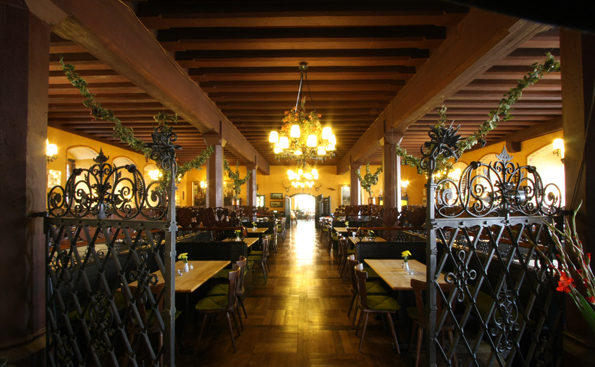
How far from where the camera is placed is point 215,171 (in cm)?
682

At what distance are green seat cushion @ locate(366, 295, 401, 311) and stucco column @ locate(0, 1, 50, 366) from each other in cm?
291

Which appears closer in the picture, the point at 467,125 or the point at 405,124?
the point at 405,124

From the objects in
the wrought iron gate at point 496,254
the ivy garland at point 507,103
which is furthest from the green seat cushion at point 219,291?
the ivy garland at point 507,103

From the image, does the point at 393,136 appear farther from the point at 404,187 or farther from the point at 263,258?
the point at 404,187

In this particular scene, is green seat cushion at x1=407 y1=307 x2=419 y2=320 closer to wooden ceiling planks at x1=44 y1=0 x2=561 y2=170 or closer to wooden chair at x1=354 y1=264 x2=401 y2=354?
wooden chair at x1=354 y1=264 x2=401 y2=354

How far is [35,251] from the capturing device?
6.58 ft

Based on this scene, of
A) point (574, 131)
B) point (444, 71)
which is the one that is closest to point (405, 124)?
point (444, 71)

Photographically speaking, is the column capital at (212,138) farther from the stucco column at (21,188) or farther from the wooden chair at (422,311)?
the wooden chair at (422,311)

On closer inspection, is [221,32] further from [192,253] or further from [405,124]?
[405,124]

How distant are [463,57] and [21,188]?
4.13 metres

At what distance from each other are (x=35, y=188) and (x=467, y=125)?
29.4ft

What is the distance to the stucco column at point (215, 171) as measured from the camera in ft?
22.1

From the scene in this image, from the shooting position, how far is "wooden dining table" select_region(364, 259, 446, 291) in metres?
3.06

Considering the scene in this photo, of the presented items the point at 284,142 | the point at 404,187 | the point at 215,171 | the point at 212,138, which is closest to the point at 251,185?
the point at 215,171
